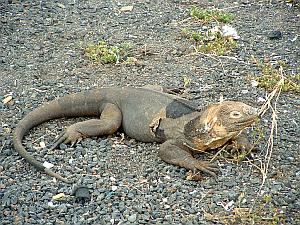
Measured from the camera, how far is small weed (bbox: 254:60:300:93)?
26.7ft

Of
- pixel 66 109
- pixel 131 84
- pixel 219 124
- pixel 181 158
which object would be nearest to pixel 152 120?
pixel 181 158

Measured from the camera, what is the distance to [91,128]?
23.3 ft

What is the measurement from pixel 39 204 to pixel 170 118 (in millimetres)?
1760

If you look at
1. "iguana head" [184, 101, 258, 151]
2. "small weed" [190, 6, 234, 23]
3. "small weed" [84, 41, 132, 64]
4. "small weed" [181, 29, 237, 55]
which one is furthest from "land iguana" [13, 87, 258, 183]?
"small weed" [190, 6, 234, 23]

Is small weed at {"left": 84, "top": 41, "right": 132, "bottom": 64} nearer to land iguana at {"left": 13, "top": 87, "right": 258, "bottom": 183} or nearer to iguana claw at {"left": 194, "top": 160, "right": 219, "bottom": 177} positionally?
land iguana at {"left": 13, "top": 87, "right": 258, "bottom": 183}

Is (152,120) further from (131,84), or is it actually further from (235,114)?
(131,84)

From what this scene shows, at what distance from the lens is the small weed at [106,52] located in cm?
906

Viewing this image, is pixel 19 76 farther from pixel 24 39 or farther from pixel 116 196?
pixel 116 196

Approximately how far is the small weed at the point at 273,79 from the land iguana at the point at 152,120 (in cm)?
161

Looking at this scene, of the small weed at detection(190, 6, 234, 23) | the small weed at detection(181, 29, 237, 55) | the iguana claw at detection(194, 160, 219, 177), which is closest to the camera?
the iguana claw at detection(194, 160, 219, 177)

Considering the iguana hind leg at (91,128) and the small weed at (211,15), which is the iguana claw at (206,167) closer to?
the iguana hind leg at (91,128)

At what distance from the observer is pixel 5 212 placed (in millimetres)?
5816

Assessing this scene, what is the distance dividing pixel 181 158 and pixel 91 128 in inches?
47.5

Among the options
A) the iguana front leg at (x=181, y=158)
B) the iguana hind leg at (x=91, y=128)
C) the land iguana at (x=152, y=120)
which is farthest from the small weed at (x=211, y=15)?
the iguana front leg at (x=181, y=158)
